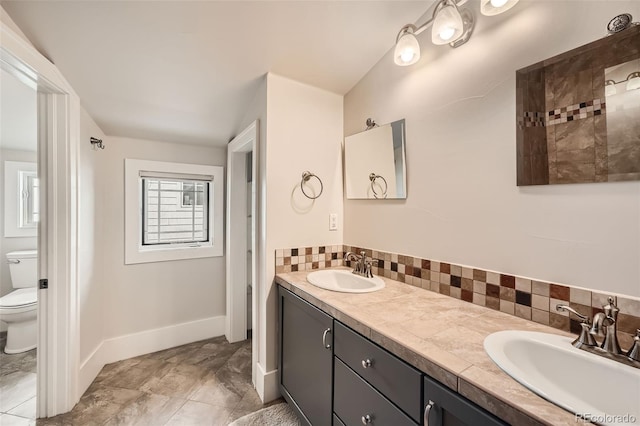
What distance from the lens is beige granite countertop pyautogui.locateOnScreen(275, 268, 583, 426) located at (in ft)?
1.96

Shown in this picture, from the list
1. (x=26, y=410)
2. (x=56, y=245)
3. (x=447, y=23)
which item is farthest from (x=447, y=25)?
(x=26, y=410)

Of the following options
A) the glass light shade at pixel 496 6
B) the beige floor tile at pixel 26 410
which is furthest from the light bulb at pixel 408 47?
the beige floor tile at pixel 26 410

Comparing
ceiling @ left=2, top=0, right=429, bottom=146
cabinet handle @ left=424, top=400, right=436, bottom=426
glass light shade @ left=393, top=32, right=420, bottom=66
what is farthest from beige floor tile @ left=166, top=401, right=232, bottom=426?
glass light shade @ left=393, top=32, right=420, bottom=66

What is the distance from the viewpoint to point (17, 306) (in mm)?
2168

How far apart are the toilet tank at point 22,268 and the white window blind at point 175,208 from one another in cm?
120

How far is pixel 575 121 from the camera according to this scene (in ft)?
3.19

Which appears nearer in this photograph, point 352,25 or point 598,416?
point 598,416

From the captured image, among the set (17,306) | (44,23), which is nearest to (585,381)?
(44,23)

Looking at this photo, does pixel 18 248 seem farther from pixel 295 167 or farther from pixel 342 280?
pixel 342 280

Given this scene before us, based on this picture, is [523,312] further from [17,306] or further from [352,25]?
[17,306]

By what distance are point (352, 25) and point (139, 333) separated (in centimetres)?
298

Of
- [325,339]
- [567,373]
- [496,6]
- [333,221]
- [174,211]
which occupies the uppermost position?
[496,6]

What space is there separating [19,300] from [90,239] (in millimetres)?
1096

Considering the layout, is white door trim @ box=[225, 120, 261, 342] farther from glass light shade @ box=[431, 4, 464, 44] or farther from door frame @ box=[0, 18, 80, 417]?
glass light shade @ box=[431, 4, 464, 44]
